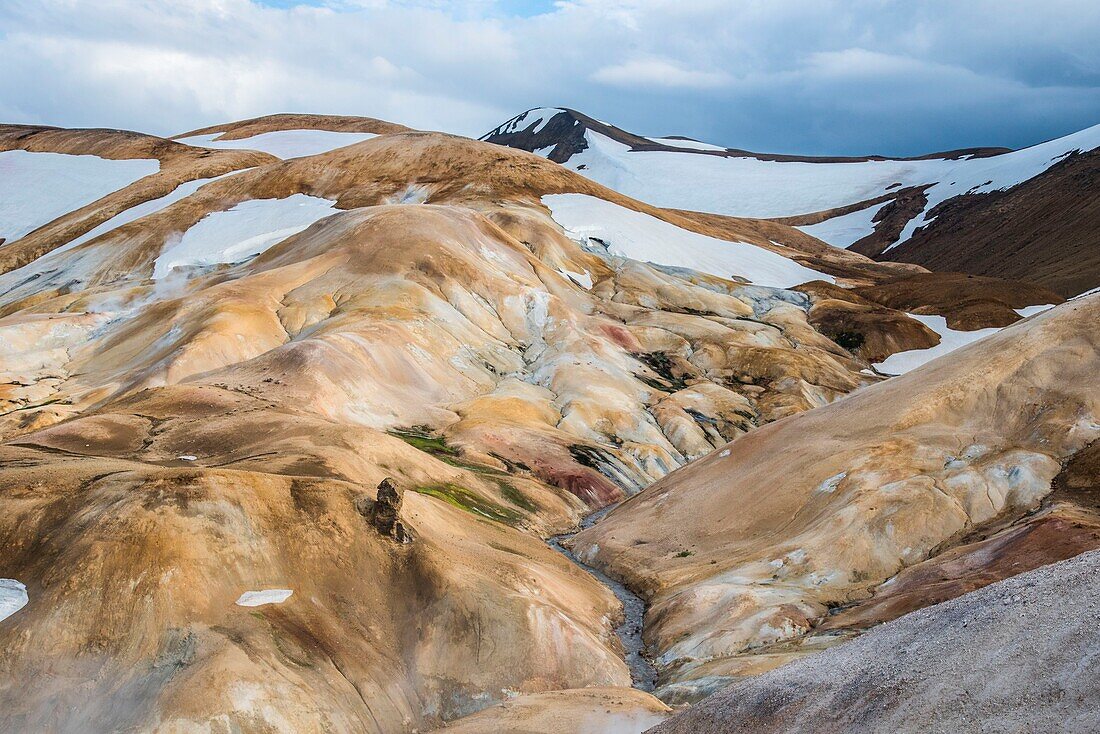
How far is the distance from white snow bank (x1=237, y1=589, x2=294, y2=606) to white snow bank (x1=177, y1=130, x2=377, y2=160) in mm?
136178

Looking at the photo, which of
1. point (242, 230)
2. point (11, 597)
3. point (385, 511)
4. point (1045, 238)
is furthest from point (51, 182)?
point (1045, 238)

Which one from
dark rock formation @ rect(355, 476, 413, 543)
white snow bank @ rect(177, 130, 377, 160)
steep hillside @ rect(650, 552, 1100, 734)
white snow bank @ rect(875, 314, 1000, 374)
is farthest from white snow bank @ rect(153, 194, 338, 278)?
steep hillside @ rect(650, 552, 1100, 734)

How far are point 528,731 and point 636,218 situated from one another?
106 meters

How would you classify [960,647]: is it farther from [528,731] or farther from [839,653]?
[528,731]

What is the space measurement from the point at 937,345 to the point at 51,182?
130766 mm

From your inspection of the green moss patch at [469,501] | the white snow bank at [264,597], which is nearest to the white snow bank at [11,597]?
the white snow bank at [264,597]

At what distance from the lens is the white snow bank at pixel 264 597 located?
34.0 meters

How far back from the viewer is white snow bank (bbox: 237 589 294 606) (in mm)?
34031

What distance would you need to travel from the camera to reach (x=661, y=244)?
12662 cm

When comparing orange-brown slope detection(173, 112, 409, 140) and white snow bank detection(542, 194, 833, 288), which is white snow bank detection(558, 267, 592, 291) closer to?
white snow bank detection(542, 194, 833, 288)

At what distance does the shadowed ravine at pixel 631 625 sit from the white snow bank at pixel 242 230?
62990 millimetres

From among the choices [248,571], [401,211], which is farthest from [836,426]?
[401,211]

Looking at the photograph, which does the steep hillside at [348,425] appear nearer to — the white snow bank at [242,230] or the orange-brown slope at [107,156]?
the white snow bank at [242,230]

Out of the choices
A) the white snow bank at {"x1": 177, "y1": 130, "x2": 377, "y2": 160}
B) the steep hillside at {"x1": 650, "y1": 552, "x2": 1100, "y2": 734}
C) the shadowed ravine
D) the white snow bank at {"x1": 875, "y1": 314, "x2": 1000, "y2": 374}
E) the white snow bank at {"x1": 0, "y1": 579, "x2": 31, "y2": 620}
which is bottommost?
the shadowed ravine
